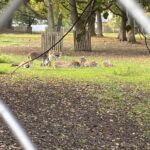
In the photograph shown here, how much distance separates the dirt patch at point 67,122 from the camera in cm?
597

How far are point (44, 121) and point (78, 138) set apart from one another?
1.01 metres

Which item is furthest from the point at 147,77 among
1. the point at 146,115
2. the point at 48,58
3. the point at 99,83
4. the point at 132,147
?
the point at 132,147

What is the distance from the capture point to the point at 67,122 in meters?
7.13

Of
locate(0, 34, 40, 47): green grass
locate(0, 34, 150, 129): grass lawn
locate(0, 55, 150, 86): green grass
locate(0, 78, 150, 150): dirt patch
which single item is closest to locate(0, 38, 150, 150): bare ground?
locate(0, 78, 150, 150): dirt patch

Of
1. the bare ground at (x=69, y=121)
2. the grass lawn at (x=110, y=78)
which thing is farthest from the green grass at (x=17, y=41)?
the bare ground at (x=69, y=121)

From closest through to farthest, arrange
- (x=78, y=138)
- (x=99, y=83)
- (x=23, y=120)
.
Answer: (x=78, y=138), (x=23, y=120), (x=99, y=83)

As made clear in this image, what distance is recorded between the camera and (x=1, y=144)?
5.66m

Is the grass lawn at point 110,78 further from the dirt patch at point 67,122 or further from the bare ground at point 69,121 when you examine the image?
the dirt patch at point 67,122

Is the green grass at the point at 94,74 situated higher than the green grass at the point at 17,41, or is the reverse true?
→ the green grass at the point at 94,74

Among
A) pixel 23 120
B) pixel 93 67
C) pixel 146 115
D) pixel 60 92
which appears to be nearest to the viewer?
pixel 23 120

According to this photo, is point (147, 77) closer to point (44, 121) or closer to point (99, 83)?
point (99, 83)

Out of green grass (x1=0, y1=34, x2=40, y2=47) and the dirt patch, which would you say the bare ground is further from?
green grass (x1=0, y1=34, x2=40, y2=47)

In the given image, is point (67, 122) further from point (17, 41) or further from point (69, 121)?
point (17, 41)

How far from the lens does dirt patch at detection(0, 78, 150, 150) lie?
19.6 ft
